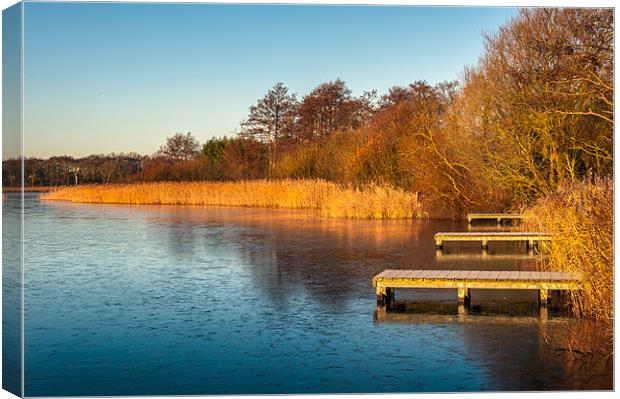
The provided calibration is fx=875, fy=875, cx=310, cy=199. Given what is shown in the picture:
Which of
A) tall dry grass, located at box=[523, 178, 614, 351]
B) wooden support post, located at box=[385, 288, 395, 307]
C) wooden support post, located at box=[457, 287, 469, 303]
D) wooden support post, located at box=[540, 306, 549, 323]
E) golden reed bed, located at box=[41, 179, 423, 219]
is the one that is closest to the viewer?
tall dry grass, located at box=[523, 178, 614, 351]

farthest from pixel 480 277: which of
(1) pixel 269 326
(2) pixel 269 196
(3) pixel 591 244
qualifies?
A: (2) pixel 269 196

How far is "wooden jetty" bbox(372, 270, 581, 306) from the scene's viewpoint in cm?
870

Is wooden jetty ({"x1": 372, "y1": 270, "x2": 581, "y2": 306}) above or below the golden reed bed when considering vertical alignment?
below

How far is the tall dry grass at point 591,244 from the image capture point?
7367 mm

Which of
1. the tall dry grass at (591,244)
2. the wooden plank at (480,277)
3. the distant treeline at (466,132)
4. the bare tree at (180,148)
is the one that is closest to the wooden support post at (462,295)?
the wooden plank at (480,277)

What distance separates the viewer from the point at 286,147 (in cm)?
3366

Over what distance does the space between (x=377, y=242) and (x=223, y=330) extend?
7.99 meters

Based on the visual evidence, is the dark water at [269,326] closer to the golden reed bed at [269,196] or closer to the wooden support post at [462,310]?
the wooden support post at [462,310]

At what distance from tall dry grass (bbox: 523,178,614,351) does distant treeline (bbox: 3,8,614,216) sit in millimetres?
819

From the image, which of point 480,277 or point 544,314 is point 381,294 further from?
point 544,314

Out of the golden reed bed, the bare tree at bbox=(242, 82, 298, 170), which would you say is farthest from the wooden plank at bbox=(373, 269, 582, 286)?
the bare tree at bbox=(242, 82, 298, 170)

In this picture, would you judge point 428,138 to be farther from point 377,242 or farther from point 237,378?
point 237,378

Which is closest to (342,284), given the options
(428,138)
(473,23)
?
(428,138)

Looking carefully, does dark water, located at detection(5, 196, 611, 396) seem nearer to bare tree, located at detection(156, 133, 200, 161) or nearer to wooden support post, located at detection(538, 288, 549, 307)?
wooden support post, located at detection(538, 288, 549, 307)
